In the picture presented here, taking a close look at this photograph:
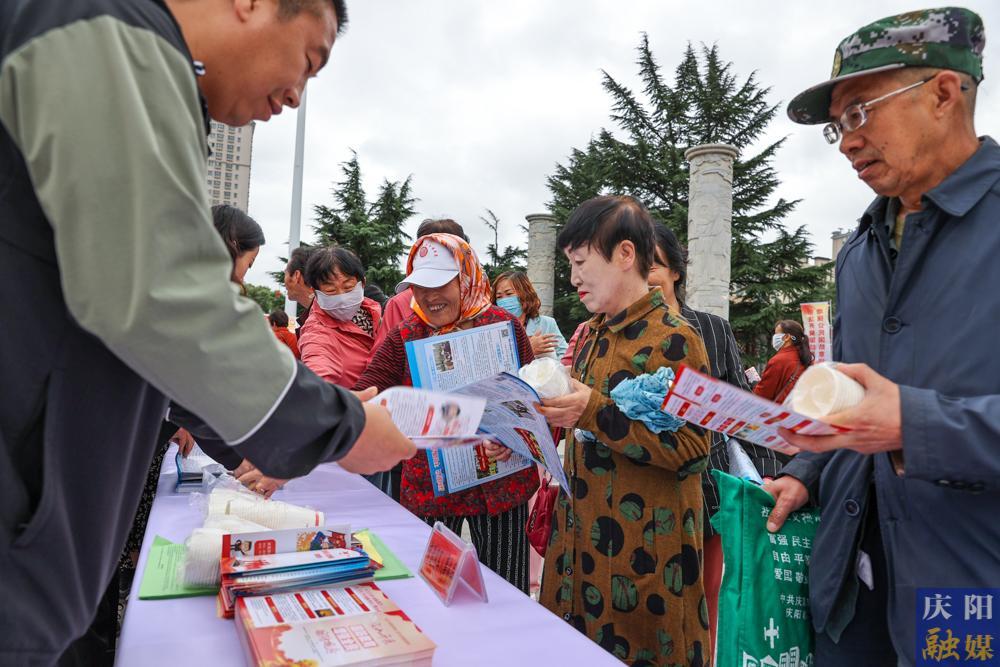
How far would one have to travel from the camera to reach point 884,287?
1.31 m

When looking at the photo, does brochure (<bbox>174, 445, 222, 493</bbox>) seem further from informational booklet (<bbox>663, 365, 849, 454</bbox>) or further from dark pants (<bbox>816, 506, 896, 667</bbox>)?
dark pants (<bbox>816, 506, 896, 667</bbox>)

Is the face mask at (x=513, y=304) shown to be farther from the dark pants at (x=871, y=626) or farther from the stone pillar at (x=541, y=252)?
the stone pillar at (x=541, y=252)

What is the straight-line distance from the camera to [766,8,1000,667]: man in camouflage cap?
3.41 ft

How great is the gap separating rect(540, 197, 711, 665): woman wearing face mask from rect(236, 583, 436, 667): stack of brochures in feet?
2.12

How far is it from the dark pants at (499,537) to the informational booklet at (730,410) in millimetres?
1222

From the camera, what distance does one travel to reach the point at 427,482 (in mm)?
2158

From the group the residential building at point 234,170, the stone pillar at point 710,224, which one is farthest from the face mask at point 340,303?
the residential building at point 234,170

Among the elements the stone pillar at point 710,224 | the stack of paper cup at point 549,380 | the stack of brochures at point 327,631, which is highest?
the stone pillar at point 710,224

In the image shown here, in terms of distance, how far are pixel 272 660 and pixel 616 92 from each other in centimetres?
2123

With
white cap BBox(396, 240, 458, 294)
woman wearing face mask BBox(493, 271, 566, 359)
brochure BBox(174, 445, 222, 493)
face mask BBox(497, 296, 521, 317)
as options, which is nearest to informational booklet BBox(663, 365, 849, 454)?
white cap BBox(396, 240, 458, 294)

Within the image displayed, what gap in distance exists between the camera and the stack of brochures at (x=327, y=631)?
931 millimetres

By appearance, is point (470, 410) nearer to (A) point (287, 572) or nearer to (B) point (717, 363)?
(A) point (287, 572)

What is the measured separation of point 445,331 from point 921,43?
1612mm

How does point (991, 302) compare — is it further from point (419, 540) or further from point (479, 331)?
point (419, 540)
